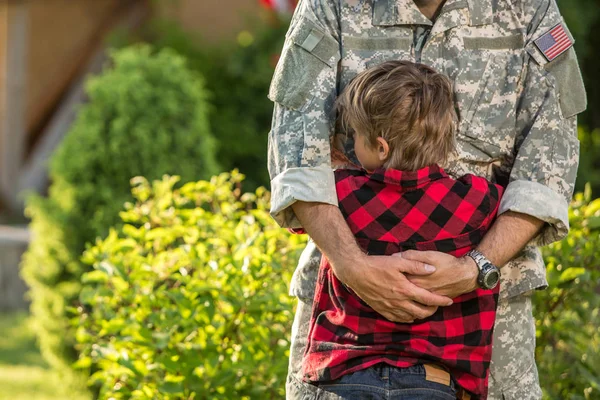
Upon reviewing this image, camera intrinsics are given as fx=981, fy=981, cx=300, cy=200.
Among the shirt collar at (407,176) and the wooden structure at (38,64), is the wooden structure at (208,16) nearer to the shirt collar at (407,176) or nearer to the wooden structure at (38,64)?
the wooden structure at (38,64)

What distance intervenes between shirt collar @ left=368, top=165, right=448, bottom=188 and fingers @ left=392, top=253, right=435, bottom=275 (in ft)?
0.60

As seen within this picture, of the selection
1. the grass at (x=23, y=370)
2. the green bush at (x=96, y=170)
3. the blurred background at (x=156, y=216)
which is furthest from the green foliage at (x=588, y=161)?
the grass at (x=23, y=370)

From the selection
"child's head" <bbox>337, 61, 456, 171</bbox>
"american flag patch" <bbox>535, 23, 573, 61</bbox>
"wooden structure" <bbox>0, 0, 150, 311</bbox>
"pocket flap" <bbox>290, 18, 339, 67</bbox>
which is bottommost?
"wooden structure" <bbox>0, 0, 150, 311</bbox>

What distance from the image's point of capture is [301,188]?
2430 millimetres

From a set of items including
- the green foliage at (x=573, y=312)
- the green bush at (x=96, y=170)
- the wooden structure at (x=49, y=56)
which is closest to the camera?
the green foliage at (x=573, y=312)

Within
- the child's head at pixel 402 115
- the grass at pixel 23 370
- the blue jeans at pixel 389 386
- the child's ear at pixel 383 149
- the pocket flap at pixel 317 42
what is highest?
the pocket flap at pixel 317 42

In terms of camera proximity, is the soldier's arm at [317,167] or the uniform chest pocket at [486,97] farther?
the uniform chest pocket at [486,97]

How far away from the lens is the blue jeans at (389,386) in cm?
230

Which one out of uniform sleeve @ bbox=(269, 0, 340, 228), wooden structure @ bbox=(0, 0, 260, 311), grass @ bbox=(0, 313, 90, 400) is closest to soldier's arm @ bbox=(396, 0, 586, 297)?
uniform sleeve @ bbox=(269, 0, 340, 228)

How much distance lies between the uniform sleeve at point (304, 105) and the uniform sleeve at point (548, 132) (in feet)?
1.61

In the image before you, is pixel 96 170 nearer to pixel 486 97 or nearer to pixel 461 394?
pixel 486 97

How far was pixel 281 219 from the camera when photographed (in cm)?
252

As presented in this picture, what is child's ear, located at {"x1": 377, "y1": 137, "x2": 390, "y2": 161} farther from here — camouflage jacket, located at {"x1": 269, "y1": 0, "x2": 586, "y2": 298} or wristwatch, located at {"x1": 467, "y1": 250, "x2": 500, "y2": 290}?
wristwatch, located at {"x1": 467, "y1": 250, "x2": 500, "y2": 290}

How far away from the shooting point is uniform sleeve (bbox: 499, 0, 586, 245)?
2.48 meters
